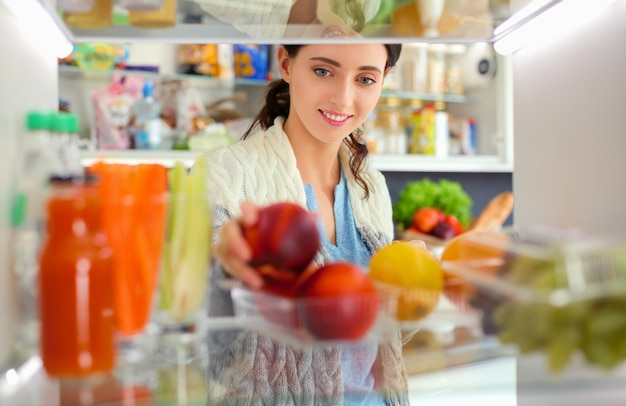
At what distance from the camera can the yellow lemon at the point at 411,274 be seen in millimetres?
741

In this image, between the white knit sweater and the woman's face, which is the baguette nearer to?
the white knit sweater

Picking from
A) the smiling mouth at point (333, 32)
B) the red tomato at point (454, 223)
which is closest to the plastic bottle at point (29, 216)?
the smiling mouth at point (333, 32)

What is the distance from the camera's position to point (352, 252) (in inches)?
56.4

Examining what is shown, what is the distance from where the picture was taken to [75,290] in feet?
1.93

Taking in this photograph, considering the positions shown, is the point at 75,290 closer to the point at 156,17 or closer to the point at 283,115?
the point at 156,17

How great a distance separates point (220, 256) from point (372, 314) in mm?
164

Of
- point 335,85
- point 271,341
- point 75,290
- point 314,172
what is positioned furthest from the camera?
point 314,172

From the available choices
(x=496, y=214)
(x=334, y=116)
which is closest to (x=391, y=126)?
(x=496, y=214)

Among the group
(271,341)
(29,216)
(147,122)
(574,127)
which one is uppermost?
(147,122)

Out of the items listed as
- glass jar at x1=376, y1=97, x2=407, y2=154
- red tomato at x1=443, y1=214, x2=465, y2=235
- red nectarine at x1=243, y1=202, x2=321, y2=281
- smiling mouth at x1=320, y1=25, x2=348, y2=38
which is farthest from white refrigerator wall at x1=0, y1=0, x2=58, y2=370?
glass jar at x1=376, y1=97, x2=407, y2=154

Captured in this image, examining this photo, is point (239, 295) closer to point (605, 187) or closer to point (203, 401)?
point (203, 401)

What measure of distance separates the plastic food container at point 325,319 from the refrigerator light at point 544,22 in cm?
49

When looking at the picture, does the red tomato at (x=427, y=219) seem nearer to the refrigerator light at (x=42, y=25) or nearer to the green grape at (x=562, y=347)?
the refrigerator light at (x=42, y=25)

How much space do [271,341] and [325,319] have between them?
1.63ft
